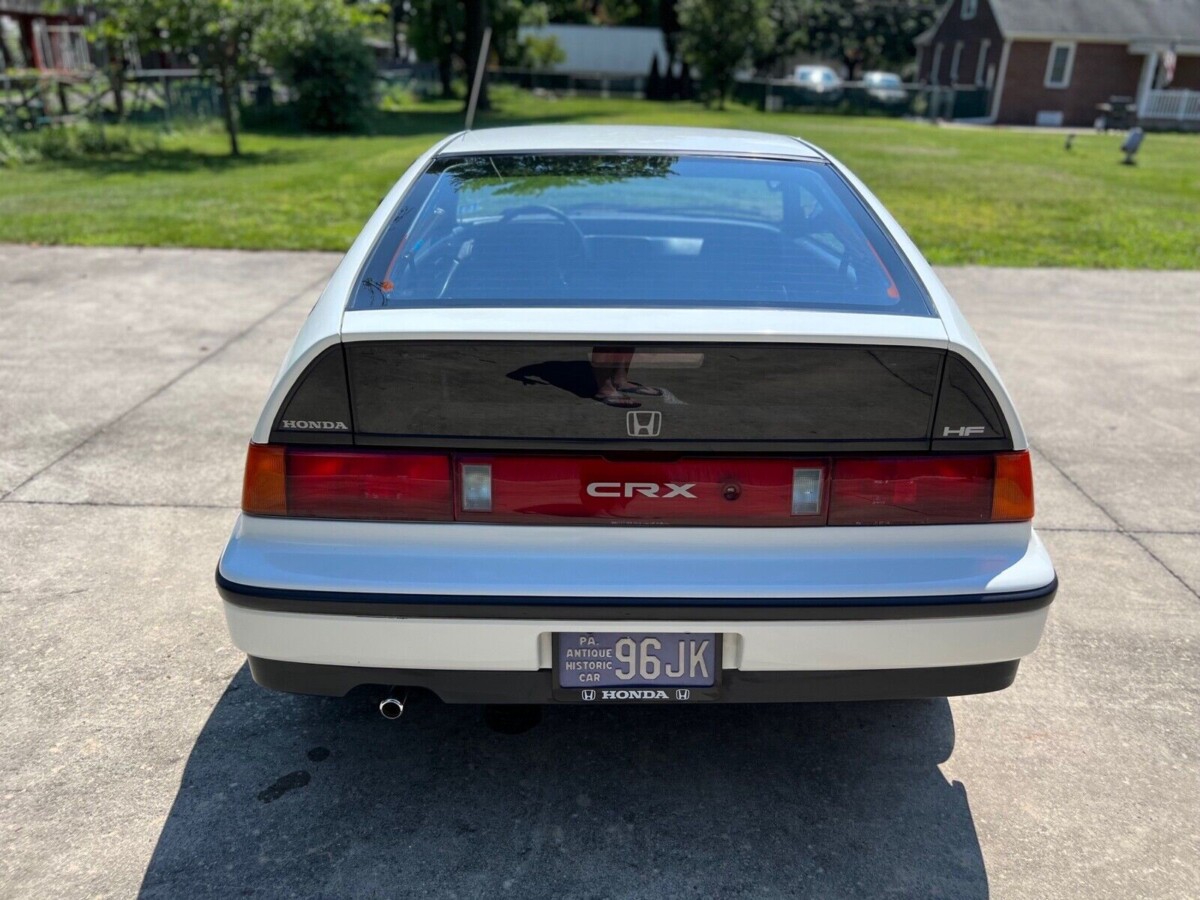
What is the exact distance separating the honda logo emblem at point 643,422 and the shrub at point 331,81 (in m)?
22.4

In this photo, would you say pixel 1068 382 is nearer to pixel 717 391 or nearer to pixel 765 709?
pixel 765 709

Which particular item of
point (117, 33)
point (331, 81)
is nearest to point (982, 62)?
point (331, 81)

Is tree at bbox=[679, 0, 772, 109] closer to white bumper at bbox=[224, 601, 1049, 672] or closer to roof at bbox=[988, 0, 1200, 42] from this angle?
roof at bbox=[988, 0, 1200, 42]

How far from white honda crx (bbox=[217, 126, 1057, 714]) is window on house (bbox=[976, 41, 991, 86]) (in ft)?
136

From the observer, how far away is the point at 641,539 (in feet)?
7.68

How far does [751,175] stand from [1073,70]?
39987 mm

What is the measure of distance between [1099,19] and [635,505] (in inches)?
1670

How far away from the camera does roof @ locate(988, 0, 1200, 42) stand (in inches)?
1441

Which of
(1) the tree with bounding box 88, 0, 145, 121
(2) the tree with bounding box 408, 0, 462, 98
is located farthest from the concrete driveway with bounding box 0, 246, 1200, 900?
(2) the tree with bounding box 408, 0, 462, 98

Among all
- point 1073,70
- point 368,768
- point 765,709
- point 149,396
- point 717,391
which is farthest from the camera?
point 1073,70

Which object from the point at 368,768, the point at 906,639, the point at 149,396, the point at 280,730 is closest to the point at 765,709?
the point at 906,639

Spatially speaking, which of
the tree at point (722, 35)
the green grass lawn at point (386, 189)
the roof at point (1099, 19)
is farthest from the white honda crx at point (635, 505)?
the roof at point (1099, 19)

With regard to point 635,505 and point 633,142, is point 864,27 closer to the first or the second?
point 633,142

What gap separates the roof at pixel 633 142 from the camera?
133 inches
